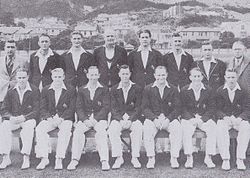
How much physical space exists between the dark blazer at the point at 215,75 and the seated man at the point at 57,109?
1.80 m

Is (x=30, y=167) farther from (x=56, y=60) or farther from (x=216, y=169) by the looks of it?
(x=216, y=169)

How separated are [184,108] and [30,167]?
2.05 metres

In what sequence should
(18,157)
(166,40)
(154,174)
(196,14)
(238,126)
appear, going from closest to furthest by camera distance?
(154,174) < (238,126) < (18,157) < (166,40) < (196,14)

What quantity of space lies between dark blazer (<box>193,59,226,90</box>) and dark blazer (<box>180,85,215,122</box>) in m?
0.40

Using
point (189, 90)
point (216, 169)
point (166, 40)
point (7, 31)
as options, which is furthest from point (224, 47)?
point (7, 31)

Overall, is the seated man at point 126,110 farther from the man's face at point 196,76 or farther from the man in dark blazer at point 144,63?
the man's face at point 196,76

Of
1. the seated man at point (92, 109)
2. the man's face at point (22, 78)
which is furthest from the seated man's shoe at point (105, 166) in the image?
the man's face at point (22, 78)

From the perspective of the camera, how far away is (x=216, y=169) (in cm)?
459

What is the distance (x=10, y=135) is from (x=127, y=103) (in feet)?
4.91

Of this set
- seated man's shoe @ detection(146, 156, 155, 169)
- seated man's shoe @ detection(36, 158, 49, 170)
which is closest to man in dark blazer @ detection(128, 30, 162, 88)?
seated man's shoe @ detection(146, 156, 155, 169)

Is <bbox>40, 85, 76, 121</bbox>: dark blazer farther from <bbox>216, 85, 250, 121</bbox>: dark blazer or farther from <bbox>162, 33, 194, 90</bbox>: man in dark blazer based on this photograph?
<bbox>216, 85, 250, 121</bbox>: dark blazer

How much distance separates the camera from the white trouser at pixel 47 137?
4.66m

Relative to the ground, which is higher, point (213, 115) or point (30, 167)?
point (213, 115)

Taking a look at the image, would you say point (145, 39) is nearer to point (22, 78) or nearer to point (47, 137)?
point (22, 78)
